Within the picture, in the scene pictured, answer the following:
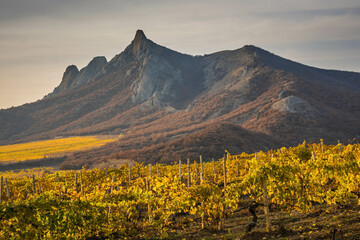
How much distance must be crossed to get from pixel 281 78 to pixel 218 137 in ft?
247

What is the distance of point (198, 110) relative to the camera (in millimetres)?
126250

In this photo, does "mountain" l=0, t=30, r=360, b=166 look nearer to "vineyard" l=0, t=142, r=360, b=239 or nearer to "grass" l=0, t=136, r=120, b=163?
"grass" l=0, t=136, r=120, b=163

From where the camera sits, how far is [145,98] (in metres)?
161

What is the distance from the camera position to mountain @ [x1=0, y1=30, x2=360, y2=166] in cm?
7412

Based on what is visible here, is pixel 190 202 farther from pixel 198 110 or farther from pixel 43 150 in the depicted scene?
pixel 198 110

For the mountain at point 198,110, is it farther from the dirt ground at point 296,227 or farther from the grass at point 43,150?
the dirt ground at point 296,227

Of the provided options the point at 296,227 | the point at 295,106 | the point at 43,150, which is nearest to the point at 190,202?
the point at 296,227

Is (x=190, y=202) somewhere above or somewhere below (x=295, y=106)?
below

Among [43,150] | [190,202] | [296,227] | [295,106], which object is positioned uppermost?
[295,106]

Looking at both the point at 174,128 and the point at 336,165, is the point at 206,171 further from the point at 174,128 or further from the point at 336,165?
the point at 174,128

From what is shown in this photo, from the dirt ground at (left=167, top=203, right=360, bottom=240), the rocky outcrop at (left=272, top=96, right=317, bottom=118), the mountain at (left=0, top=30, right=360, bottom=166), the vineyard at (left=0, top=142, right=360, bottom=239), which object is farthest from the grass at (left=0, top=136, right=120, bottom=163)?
the vineyard at (left=0, top=142, right=360, bottom=239)

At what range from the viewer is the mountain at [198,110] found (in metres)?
74.1

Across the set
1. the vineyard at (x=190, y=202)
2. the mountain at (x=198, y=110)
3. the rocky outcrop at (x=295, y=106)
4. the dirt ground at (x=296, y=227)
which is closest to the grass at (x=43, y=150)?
the mountain at (x=198, y=110)

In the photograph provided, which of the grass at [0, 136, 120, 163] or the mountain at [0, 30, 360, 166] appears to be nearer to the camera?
the mountain at [0, 30, 360, 166]
